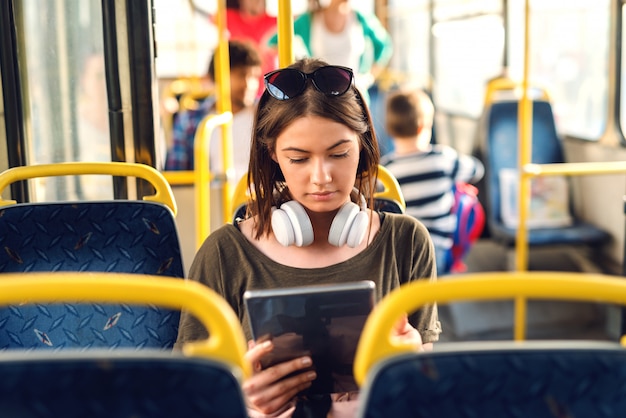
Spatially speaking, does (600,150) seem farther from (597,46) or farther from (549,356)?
(549,356)

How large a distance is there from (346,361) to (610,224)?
370 centimetres

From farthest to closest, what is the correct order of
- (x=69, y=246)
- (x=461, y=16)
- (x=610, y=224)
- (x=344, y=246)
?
(x=461, y=16)
(x=610, y=224)
(x=69, y=246)
(x=344, y=246)

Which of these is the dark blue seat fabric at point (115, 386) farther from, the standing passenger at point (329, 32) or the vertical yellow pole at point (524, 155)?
the standing passenger at point (329, 32)

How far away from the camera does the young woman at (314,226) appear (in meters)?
1.62

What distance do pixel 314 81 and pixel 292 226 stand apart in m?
0.30

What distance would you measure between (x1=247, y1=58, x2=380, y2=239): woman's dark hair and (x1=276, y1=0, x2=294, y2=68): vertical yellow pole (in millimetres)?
355

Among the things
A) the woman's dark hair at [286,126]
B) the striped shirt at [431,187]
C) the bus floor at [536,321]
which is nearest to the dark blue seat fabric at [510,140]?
the bus floor at [536,321]

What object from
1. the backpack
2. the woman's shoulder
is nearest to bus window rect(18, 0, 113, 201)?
the woman's shoulder

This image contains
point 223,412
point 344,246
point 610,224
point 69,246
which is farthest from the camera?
point 610,224

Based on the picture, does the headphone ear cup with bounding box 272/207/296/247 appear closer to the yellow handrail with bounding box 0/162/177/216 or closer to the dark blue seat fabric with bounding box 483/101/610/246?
the yellow handrail with bounding box 0/162/177/216

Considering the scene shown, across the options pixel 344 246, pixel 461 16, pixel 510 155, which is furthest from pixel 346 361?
pixel 461 16

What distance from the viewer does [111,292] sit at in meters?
0.95

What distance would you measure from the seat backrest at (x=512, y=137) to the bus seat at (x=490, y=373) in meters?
4.35

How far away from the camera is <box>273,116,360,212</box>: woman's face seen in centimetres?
163
